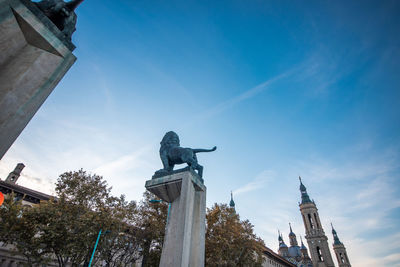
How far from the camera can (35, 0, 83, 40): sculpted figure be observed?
3912mm

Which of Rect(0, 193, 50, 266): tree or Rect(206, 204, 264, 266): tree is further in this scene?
Rect(206, 204, 264, 266): tree

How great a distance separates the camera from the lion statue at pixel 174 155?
28.0 ft

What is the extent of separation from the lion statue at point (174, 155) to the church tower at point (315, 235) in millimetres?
95872

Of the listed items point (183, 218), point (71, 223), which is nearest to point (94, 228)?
point (71, 223)

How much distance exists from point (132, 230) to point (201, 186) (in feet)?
47.6

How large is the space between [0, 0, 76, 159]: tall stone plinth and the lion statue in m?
5.49

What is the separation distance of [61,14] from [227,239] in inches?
856

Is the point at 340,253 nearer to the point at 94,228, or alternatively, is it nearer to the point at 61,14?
the point at 94,228

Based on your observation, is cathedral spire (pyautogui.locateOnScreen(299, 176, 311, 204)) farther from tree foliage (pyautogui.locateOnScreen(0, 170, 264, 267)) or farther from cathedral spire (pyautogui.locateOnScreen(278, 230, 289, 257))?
tree foliage (pyautogui.locateOnScreen(0, 170, 264, 267))

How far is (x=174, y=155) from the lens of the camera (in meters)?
8.79

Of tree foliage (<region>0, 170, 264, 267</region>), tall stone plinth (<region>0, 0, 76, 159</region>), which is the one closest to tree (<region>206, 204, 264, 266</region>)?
tree foliage (<region>0, 170, 264, 267</region>)

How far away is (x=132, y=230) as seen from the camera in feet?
64.4

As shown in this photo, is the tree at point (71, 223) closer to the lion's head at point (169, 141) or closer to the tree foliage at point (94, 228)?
the tree foliage at point (94, 228)

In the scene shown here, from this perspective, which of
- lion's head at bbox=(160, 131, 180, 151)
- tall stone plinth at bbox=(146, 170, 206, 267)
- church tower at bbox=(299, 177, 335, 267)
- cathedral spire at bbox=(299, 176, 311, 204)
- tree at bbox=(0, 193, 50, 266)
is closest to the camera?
tall stone plinth at bbox=(146, 170, 206, 267)
